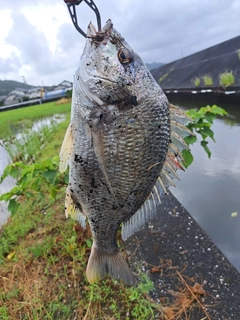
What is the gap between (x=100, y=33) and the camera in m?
1.38

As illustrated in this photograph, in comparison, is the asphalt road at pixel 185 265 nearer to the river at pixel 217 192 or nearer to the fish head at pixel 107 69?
the river at pixel 217 192

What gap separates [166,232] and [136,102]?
2.40m

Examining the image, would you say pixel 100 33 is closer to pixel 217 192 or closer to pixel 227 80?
pixel 217 192

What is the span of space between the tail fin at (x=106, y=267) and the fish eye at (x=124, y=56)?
1.23 metres

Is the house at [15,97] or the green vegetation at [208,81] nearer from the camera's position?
the green vegetation at [208,81]

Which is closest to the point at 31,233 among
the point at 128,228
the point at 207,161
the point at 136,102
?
the point at 128,228

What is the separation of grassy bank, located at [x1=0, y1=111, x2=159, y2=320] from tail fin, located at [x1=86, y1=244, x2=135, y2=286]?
0.81 metres

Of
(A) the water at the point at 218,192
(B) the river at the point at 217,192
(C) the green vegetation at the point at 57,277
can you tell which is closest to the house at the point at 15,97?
(B) the river at the point at 217,192

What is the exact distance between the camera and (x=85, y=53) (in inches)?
55.8

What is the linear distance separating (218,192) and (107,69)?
380cm

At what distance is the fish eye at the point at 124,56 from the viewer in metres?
1.42

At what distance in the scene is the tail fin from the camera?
1.81 m

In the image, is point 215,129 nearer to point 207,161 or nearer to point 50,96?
point 207,161

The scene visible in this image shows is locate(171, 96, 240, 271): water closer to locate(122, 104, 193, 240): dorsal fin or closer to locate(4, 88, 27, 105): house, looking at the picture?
locate(122, 104, 193, 240): dorsal fin
